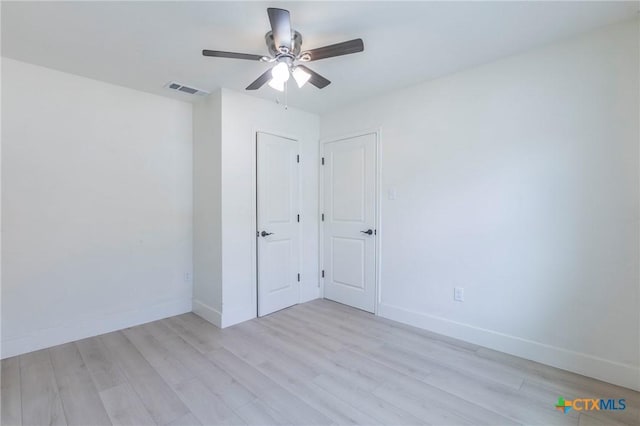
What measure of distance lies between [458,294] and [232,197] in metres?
2.49

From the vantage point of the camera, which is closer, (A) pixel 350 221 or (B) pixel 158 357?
(B) pixel 158 357

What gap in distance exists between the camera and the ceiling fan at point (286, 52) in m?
1.76

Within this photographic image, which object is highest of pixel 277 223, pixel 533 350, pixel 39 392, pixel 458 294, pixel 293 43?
pixel 293 43

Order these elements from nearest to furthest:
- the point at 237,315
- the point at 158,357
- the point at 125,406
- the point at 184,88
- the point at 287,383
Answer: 1. the point at 125,406
2. the point at 287,383
3. the point at 158,357
4. the point at 184,88
5. the point at 237,315

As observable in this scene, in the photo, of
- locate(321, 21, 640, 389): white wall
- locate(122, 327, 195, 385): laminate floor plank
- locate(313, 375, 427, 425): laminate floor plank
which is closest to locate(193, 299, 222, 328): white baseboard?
locate(122, 327, 195, 385): laminate floor plank

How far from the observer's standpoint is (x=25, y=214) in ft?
8.41

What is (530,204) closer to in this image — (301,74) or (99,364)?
(301,74)

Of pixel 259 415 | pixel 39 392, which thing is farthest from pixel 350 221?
pixel 39 392

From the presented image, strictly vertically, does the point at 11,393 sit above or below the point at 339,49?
below

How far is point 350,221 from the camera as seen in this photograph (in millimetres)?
3719

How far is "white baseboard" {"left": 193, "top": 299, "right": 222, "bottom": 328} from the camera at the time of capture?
10.3 ft

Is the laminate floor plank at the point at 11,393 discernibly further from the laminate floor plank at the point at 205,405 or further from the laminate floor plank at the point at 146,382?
the laminate floor plank at the point at 205,405

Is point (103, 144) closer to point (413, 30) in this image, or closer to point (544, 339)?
point (413, 30)

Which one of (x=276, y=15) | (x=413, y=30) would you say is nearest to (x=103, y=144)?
(x=276, y=15)
